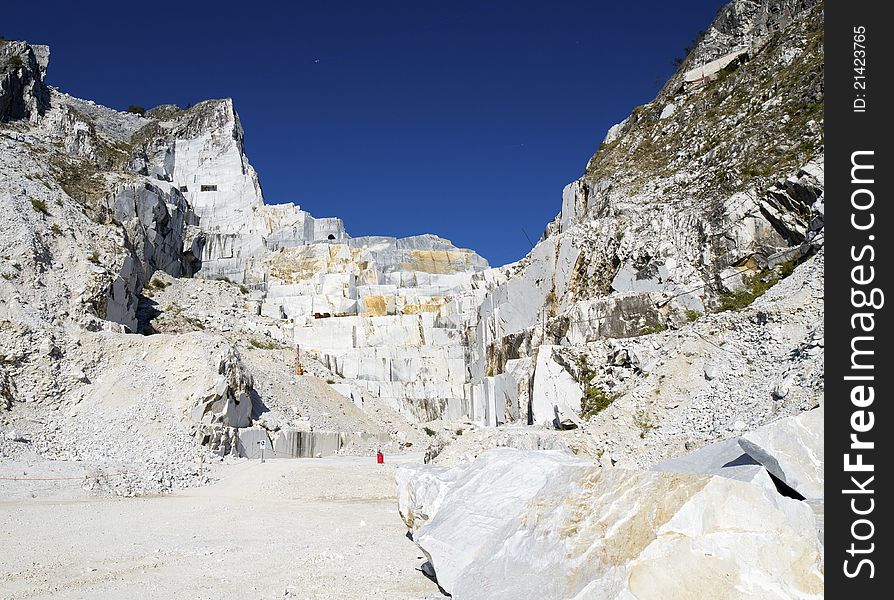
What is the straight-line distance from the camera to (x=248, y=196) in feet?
238

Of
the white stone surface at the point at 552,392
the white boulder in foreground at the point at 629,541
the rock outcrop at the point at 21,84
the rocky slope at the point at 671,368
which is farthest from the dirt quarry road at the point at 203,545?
the rock outcrop at the point at 21,84

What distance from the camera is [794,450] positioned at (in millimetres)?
5879

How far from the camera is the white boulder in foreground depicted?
4.29 meters

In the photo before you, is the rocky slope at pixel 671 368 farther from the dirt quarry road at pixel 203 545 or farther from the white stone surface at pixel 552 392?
the dirt quarry road at pixel 203 545

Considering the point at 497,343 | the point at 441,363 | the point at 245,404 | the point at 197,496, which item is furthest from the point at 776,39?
the point at 197,496

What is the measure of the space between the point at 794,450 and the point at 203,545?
790 cm

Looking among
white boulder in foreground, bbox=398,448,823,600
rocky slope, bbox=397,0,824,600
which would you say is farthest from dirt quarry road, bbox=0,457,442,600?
white boulder in foreground, bbox=398,448,823,600

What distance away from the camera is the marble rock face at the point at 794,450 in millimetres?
5645

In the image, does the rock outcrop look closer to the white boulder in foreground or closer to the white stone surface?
the white stone surface

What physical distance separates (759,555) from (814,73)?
105 feet
